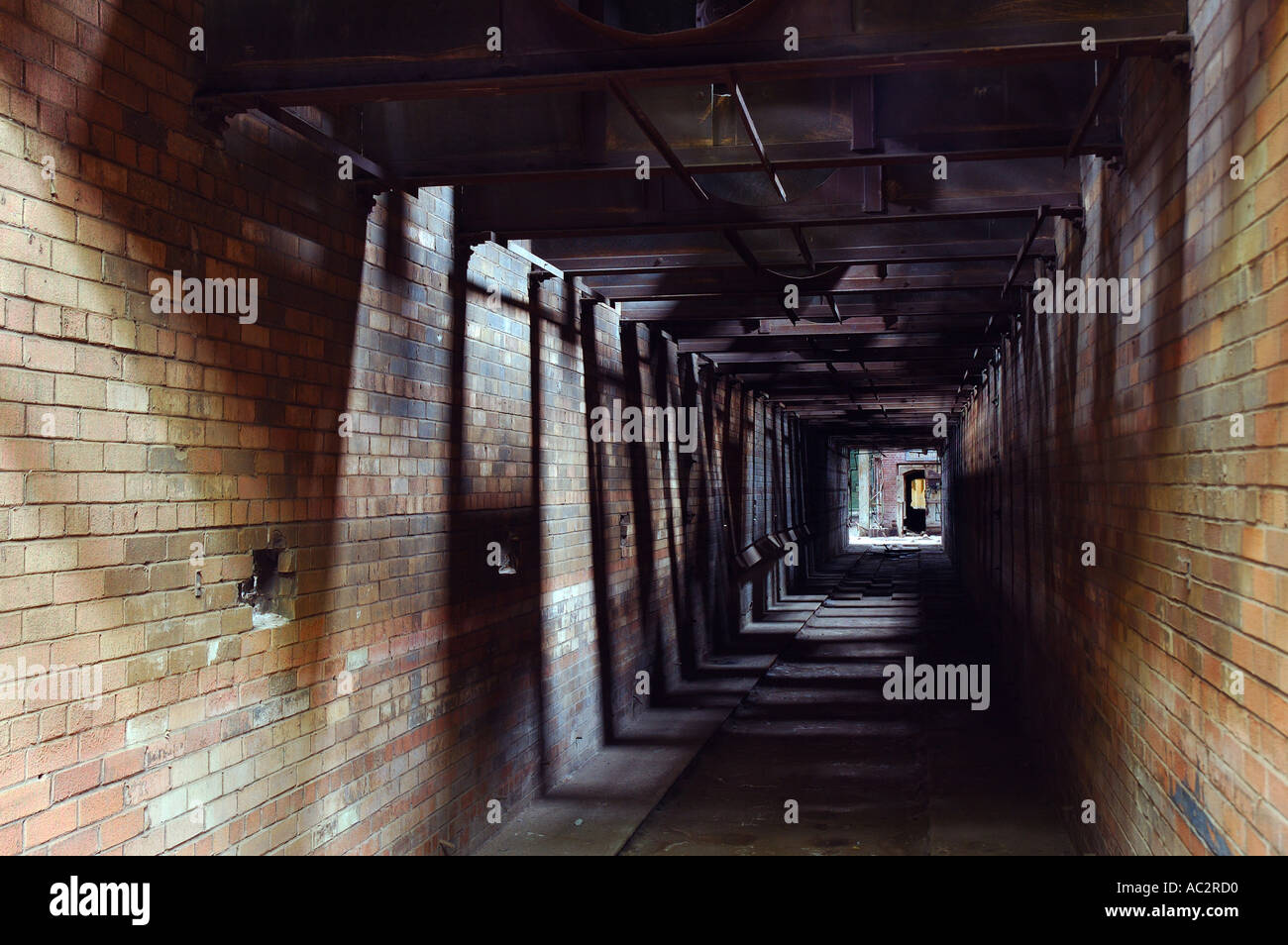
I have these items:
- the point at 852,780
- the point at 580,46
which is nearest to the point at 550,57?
the point at 580,46

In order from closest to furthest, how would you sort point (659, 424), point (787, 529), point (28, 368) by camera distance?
point (28, 368), point (659, 424), point (787, 529)

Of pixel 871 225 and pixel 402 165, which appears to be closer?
pixel 402 165

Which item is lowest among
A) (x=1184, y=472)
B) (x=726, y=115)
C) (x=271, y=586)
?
(x=271, y=586)

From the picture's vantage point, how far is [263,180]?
167 inches

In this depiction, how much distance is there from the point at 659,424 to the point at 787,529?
11.0 metres

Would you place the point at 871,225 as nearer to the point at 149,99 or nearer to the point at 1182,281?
the point at 1182,281

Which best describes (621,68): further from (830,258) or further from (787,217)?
(830,258)

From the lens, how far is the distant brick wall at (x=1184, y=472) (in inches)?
107

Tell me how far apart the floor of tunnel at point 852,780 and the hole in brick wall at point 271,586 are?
2856 mm

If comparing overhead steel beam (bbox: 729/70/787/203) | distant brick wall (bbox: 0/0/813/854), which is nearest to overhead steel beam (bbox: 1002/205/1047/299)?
overhead steel beam (bbox: 729/70/787/203)

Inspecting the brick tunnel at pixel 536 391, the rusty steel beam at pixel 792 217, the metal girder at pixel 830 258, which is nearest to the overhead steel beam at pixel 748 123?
the brick tunnel at pixel 536 391

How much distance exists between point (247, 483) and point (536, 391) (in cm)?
347

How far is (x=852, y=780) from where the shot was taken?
7.49 meters
